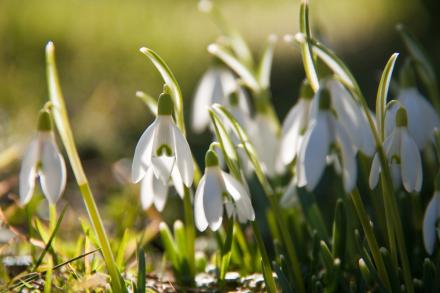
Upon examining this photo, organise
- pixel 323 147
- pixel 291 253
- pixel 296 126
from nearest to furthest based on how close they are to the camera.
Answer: pixel 323 147, pixel 291 253, pixel 296 126

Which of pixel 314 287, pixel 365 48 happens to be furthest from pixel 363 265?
pixel 365 48

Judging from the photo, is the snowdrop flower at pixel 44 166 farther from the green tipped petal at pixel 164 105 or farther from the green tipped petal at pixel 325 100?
the green tipped petal at pixel 325 100

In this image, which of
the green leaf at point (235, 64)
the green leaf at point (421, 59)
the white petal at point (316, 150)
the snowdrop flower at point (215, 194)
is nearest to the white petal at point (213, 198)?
the snowdrop flower at point (215, 194)

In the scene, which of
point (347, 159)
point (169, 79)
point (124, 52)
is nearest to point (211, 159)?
point (169, 79)

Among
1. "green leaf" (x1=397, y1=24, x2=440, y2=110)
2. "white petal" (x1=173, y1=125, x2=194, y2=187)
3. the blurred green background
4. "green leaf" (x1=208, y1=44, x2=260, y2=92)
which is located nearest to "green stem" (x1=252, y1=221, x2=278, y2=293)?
"white petal" (x1=173, y1=125, x2=194, y2=187)

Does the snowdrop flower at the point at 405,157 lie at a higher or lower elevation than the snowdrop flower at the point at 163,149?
lower

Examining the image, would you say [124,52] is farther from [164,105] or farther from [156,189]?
[164,105]

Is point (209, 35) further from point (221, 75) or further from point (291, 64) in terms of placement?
point (221, 75)
